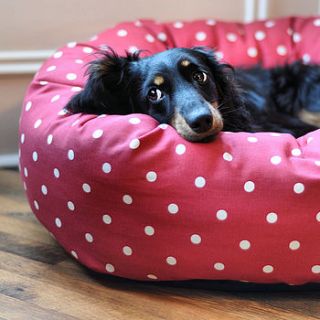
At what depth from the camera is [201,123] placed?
5.12ft

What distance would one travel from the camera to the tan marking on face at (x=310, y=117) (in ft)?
8.19

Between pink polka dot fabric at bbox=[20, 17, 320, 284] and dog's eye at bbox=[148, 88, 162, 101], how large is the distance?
5.1 inches

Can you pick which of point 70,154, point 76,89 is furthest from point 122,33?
point 70,154

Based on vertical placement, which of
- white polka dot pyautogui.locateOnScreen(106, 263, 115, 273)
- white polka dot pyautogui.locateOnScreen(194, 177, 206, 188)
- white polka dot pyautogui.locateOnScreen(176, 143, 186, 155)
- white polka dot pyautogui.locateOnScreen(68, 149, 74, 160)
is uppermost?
white polka dot pyautogui.locateOnScreen(176, 143, 186, 155)

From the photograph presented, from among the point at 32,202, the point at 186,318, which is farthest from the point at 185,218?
the point at 32,202

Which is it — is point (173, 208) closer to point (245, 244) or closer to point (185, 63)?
point (245, 244)

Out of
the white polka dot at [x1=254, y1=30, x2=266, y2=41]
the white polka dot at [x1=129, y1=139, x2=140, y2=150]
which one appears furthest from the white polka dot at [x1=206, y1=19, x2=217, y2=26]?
the white polka dot at [x1=129, y1=139, x2=140, y2=150]

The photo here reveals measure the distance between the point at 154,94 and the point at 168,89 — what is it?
0.18 feet

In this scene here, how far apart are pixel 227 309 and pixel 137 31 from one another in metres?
1.40

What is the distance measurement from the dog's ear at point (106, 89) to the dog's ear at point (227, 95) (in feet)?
0.81

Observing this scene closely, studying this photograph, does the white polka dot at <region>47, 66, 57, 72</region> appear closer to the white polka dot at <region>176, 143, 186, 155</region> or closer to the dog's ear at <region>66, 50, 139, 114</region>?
the dog's ear at <region>66, 50, 139, 114</region>

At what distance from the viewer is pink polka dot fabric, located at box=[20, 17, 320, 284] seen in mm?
1470

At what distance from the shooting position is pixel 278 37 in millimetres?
2721

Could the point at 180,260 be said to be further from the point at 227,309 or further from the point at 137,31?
the point at 137,31
